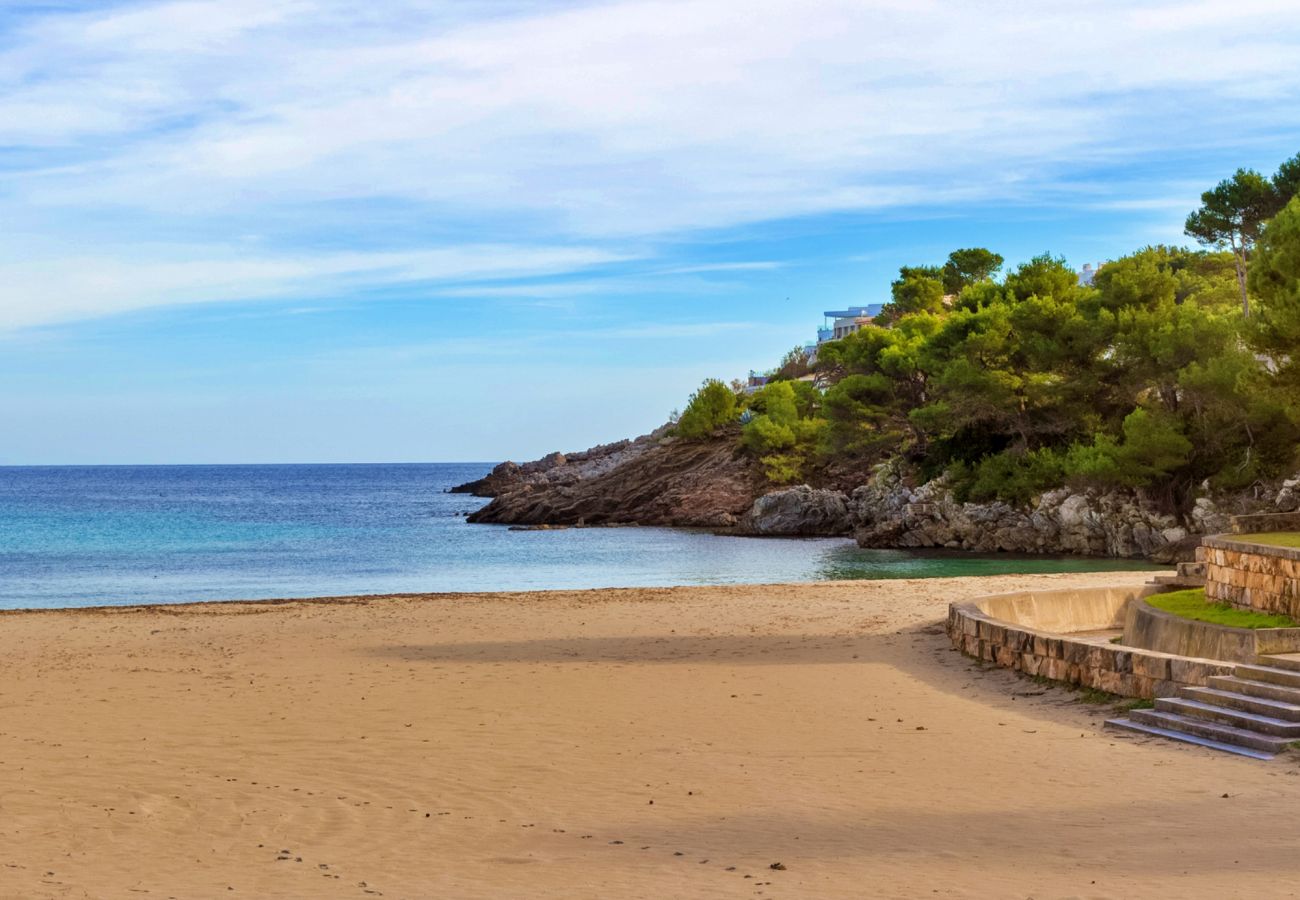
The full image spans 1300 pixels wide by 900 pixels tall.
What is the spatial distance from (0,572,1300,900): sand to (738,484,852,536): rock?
141 ft

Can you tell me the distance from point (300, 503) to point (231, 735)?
9926cm

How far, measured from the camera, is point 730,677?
15.9 m

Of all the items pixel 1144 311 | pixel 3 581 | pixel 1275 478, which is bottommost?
pixel 3 581

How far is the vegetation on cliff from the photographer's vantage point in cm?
4334

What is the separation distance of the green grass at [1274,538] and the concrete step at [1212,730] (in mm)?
4450

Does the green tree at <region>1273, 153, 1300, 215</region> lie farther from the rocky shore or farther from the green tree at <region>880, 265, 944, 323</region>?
the green tree at <region>880, 265, 944, 323</region>

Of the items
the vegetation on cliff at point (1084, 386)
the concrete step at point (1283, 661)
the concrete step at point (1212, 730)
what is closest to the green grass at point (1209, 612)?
the concrete step at point (1283, 661)

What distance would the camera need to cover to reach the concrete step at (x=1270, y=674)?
11.8m

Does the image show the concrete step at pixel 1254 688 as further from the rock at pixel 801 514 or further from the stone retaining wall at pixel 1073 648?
the rock at pixel 801 514

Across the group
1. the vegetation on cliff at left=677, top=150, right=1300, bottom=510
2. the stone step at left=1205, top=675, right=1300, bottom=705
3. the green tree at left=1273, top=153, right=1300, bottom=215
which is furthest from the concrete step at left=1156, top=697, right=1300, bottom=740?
the green tree at left=1273, top=153, right=1300, bottom=215

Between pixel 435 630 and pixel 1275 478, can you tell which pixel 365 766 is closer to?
pixel 435 630

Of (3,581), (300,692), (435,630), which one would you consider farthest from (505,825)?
(3,581)

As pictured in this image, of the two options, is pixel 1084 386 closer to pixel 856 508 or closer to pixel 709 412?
pixel 856 508

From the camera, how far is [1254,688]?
Answer: 38.8 ft
